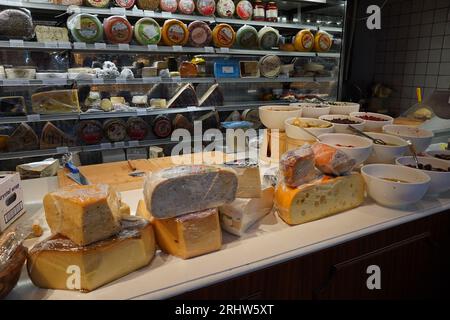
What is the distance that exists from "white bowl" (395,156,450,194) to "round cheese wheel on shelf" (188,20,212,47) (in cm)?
242

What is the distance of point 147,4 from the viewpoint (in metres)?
2.96

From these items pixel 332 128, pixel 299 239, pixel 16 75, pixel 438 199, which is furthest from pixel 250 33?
pixel 299 239

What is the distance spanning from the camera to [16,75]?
8.54 ft

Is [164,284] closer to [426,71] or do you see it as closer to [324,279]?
[324,279]

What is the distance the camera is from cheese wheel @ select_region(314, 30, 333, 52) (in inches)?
149

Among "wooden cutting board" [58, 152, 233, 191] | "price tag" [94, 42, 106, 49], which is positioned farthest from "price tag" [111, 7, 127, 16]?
"wooden cutting board" [58, 152, 233, 191]

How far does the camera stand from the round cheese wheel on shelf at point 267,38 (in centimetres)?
350

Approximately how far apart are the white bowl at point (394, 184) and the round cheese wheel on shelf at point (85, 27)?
8.08 ft

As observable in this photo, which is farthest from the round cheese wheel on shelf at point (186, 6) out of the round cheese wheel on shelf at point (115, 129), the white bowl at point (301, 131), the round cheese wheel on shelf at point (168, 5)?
the white bowl at point (301, 131)

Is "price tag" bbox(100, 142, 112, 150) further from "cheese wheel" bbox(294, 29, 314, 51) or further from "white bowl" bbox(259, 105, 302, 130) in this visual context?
"cheese wheel" bbox(294, 29, 314, 51)

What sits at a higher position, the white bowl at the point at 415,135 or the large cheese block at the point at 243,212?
the white bowl at the point at 415,135

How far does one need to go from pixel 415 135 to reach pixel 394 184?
452mm

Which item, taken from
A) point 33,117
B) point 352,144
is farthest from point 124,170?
point 33,117

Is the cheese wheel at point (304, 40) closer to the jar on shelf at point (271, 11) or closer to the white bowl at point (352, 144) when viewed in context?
the jar on shelf at point (271, 11)
